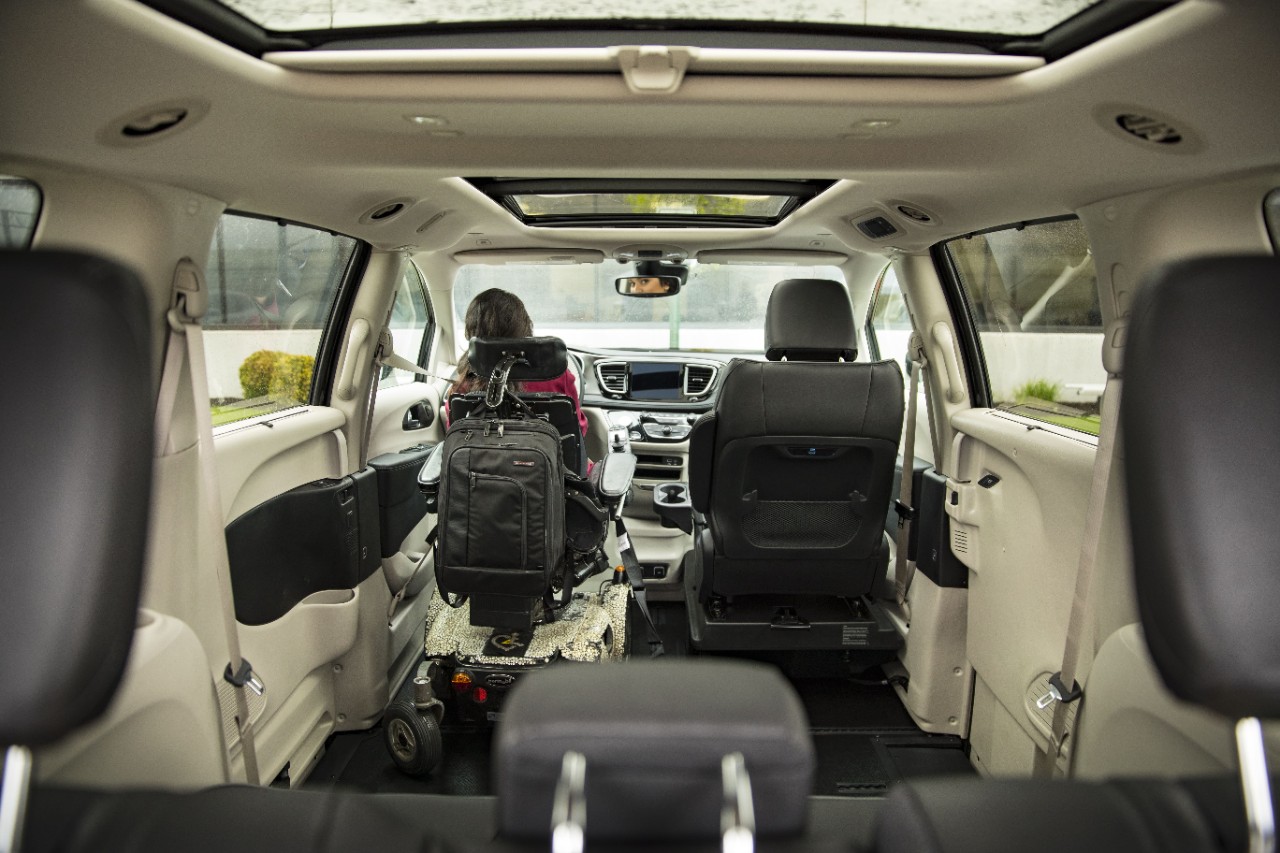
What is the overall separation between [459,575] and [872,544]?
184 centimetres

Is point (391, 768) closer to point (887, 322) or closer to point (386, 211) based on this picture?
point (386, 211)

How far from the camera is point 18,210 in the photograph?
4.95 ft

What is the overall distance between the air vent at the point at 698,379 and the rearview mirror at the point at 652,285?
77 centimetres

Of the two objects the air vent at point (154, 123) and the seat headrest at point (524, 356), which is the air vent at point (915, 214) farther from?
the air vent at point (154, 123)

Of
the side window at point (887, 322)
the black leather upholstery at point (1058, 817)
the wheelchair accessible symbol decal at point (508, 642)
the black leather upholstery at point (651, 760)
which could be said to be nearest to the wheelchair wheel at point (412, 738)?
the wheelchair accessible symbol decal at point (508, 642)

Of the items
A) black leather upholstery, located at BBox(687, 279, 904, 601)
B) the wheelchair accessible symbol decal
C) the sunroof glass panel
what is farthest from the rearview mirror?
the wheelchair accessible symbol decal

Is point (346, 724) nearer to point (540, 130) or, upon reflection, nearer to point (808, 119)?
point (540, 130)

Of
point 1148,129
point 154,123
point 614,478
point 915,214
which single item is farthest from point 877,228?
point 154,123

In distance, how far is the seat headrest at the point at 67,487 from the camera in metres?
0.88

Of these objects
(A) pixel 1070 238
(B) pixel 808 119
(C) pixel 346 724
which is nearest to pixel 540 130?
(B) pixel 808 119

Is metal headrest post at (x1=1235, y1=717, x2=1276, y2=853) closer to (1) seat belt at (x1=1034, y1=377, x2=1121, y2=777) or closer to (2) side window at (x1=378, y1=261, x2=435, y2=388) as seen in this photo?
(1) seat belt at (x1=1034, y1=377, x2=1121, y2=777)

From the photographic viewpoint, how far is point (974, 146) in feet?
5.29

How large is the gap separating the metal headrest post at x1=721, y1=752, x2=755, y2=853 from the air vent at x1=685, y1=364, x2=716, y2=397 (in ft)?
13.4

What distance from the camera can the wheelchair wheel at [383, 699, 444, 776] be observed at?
2.43 m
